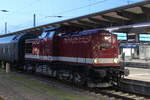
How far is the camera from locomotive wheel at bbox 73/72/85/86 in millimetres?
12584

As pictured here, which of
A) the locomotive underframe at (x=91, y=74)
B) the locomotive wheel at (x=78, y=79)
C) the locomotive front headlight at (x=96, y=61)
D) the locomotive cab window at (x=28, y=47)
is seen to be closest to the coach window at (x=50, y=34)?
the locomotive underframe at (x=91, y=74)

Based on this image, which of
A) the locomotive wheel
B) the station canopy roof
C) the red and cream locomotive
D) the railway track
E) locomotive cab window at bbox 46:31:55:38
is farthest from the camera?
locomotive cab window at bbox 46:31:55:38

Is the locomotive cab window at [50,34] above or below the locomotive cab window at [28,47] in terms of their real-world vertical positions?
above

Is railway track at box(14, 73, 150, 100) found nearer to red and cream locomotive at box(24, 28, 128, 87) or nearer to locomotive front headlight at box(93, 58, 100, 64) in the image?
red and cream locomotive at box(24, 28, 128, 87)

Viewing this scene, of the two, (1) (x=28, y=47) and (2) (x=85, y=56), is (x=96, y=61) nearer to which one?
(2) (x=85, y=56)

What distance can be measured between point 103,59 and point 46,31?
5.52 meters

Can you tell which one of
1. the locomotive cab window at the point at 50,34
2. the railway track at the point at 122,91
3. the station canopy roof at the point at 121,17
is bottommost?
the railway track at the point at 122,91

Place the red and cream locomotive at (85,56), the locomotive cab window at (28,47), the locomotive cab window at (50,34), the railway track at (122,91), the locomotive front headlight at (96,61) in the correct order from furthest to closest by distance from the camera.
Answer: the locomotive cab window at (28,47) < the locomotive cab window at (50,34) < the red and cream locomotive at (85,56) < the locomotive front headlight at (96,61) < the railway track at (122,91)

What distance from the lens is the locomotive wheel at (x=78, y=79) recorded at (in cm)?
1258

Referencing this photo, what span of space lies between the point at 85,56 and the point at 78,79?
144 cm

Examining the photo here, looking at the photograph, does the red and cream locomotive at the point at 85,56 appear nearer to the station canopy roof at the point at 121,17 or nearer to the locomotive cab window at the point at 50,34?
the locomotive cab window at the point at 50,34

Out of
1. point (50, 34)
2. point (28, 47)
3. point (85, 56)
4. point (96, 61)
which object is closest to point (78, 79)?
point (85, 56)

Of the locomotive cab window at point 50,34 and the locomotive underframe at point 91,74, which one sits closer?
the locomotive underframe at point 91,74

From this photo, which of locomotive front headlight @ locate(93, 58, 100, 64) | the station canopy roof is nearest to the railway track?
locomotive front headlight @ locate(93, 58, 100, 64)
